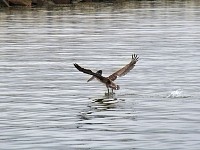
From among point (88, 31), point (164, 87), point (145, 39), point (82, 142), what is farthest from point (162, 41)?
point (82, 142)

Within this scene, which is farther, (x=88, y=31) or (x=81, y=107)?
(x=88, y=31)

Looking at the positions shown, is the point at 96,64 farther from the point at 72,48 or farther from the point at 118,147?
the point at 118,147

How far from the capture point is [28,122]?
20.2 metres

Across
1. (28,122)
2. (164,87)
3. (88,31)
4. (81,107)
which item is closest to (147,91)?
(164,87)

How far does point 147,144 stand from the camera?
681 inches

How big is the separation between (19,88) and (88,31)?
99.6 feet

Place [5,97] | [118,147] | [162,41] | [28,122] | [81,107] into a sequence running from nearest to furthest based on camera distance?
1. [118,147]
2. [28,122]
3. [81,107]
4. [5,97]
5. [162,41]

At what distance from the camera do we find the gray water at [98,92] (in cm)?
1820

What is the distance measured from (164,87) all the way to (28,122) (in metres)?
7.40

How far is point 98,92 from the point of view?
26234 mm

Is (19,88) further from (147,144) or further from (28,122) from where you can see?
(147,144)

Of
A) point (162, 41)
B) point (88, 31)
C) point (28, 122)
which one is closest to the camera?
point (28, 122)

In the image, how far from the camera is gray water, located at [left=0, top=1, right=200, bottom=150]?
18203 millimetres

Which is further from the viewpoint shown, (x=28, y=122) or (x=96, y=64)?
(x=96, y=64)
